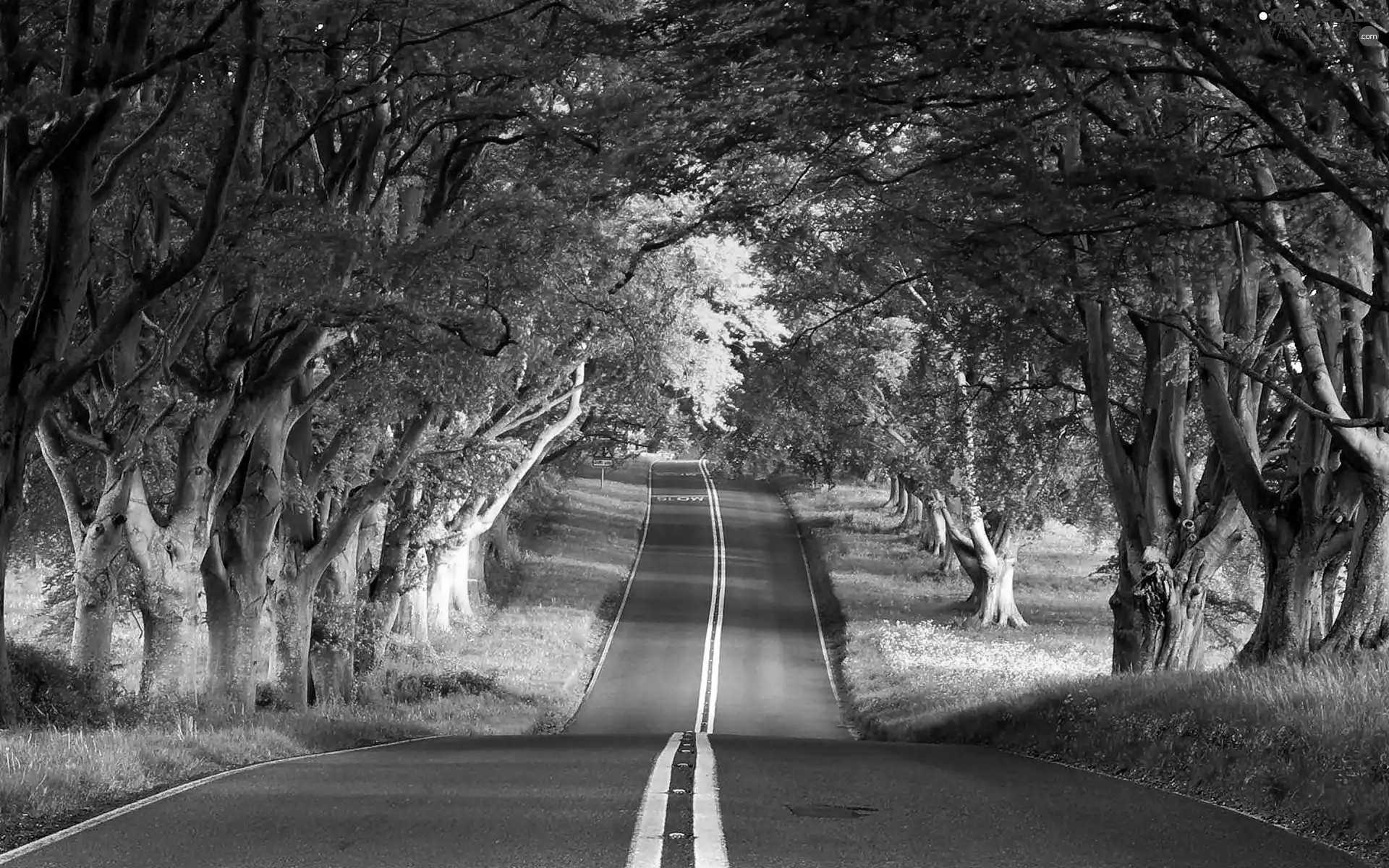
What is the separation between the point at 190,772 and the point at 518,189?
9988 millimetres

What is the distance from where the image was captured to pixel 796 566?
63219 millimetres

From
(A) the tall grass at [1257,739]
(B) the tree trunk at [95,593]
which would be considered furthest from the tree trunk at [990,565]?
(A) the tall grass at [1257,739]

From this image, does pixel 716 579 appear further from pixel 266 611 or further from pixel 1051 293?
pixel 1051 293

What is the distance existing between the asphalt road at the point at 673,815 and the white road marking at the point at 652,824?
0.02 meters

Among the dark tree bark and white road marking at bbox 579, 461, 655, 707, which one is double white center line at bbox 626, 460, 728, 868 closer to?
the dark tree bark

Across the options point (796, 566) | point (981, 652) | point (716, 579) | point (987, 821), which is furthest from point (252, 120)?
point (796, 566)

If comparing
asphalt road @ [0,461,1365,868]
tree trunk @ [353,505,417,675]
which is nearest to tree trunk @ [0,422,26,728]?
asphalt road @ [0,461,1365,868]

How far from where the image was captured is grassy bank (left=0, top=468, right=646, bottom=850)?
31.4 ft

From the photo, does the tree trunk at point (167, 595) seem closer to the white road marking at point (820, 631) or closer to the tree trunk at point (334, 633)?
the tree trunk at point (334, 633)

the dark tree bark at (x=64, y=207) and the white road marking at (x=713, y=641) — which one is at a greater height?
the dark tree bark at (x=64, y=207)

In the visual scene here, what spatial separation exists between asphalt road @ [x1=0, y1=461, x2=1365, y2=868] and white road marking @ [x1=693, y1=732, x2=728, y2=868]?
0.02 meters

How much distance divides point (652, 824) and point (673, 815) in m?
0.39

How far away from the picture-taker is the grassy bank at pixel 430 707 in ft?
31.4

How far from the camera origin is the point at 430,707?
2825 centimetres
